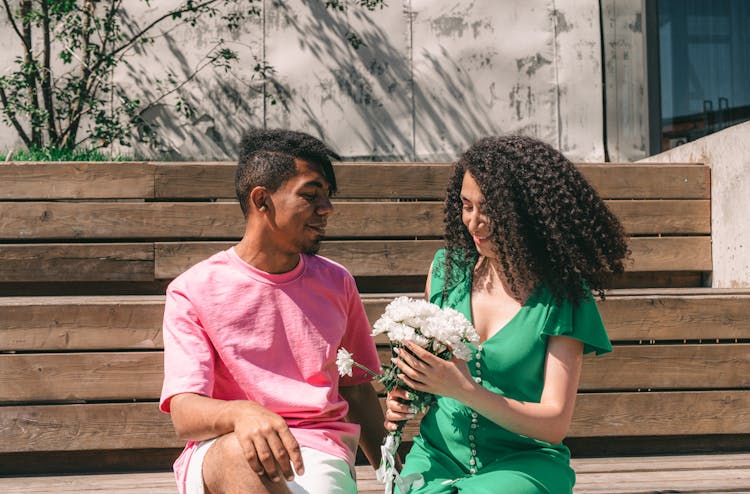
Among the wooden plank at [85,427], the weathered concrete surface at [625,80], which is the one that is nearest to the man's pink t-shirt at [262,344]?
the wooden plank at [85,427]

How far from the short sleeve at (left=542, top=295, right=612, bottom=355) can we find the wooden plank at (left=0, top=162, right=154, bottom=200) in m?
2.53

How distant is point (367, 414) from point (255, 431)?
0.61m

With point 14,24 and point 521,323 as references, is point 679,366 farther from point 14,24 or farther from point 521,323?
point 14,24

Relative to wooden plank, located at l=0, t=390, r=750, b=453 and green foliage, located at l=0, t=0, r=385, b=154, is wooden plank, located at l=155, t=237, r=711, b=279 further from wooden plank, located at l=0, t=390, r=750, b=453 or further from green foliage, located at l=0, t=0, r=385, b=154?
green foliage, located at l=0, t=0, r=385, b=154

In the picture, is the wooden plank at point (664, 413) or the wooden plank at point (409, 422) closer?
the wooden plank at point (409, 422)

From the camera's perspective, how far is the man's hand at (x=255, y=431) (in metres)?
1.64

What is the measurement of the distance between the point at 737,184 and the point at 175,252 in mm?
2916

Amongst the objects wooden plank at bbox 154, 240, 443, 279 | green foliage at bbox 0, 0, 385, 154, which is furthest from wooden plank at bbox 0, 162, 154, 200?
green foliage at bbox 0, 0, 385, 154

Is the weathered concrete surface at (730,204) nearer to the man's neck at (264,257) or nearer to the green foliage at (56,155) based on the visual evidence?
the man's neck at (264,257)

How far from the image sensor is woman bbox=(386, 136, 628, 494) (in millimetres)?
1822

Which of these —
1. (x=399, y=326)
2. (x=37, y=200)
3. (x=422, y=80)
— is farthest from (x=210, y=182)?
(x=422, y=80)

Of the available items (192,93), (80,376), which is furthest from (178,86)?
(80,376)

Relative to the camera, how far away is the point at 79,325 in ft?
9.72

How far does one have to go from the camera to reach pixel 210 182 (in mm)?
3799
